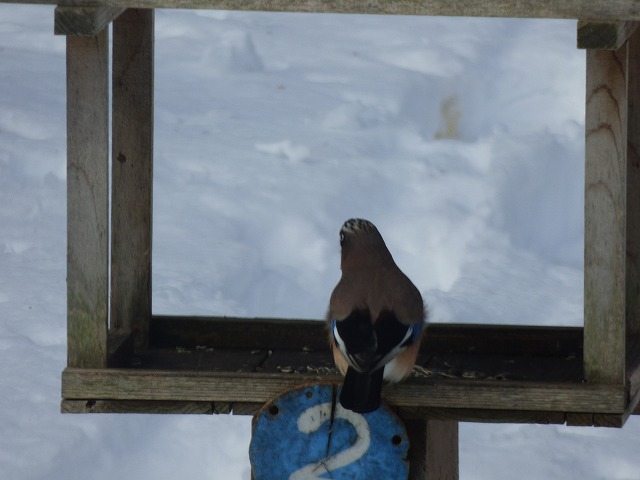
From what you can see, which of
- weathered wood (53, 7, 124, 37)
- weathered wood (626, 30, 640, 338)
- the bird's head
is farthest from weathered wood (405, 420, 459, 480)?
weathered wood (53, 7, 124, 37)

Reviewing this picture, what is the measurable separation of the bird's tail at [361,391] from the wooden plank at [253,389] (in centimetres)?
14

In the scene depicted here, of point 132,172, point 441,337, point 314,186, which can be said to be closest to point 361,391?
point 441,337

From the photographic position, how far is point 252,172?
23.7ft

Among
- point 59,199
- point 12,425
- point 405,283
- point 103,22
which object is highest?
point 103,22

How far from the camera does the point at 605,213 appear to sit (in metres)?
3.26

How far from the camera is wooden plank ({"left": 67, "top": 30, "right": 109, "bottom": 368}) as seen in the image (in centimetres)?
325

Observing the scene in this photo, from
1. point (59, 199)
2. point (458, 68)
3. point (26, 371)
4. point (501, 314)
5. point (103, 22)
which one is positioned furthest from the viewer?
point (458, 68)

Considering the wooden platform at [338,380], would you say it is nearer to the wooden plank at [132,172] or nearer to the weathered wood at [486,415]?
the weathered wood at [486,415]

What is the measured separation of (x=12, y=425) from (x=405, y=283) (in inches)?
90.4

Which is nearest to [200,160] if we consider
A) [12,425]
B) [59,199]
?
[59,199]

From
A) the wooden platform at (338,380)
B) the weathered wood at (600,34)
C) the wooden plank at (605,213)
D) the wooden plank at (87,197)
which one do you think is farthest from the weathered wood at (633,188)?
the wooden plank at (87,197)

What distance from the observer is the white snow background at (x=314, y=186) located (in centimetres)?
564

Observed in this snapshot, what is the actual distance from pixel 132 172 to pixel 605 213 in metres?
1.51

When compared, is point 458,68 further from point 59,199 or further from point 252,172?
point 59,199
